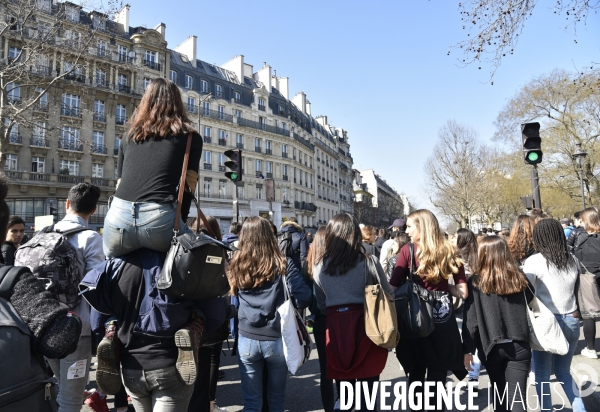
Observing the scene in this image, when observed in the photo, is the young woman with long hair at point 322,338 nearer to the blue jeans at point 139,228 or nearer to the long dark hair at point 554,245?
the blue jeans at point 139,228

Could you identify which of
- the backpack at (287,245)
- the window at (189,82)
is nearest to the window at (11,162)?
the window at (189,82)

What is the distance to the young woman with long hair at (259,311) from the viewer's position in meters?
3.41

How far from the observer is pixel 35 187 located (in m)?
29.3

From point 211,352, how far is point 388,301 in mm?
1635

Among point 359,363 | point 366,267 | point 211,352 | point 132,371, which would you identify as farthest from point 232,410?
point 132,371

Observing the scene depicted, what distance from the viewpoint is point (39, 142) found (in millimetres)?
30625

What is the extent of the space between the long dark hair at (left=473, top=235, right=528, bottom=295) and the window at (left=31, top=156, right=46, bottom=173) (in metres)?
34.4

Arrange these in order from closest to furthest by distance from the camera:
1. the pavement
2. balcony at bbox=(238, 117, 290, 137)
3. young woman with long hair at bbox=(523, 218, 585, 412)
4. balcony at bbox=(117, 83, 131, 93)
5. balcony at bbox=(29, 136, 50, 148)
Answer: young woman with long hair at bbox=(523, 218, 585, 412), the pavement, balcony at bbox=(29, 136, 50, 148), balcony at bbox=(117, 83, 131, 93), balcony at bbox=(238, 117, 290, 137)

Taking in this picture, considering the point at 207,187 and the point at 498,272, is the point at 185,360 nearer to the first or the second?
the point at 498,272

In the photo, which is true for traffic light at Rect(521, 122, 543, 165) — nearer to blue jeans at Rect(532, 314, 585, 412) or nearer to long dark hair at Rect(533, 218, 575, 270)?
long dark hair at Rect(533, 218, 575, 270)

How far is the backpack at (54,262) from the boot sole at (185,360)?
1601 mm

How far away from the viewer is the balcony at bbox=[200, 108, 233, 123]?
43219 millimetres

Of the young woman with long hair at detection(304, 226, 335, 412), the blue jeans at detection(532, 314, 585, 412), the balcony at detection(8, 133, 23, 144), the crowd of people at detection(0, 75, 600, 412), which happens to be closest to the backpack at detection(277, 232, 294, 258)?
the crowd of people at detection(0, 75, 600, 412)

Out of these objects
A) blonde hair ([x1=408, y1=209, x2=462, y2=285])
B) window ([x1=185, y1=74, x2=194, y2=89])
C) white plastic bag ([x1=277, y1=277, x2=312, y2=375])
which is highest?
window ([x1=185, y1=74, x2=194, y2=89])
